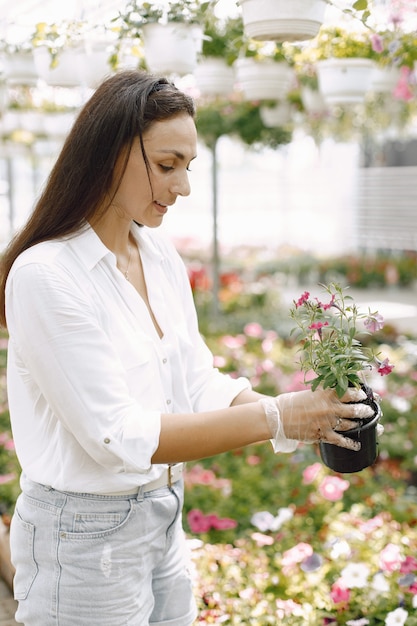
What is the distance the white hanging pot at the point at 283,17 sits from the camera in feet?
6.61

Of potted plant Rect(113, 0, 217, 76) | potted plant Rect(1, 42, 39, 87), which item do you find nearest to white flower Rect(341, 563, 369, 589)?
potted plant Rect(113, 0, 217, 76)

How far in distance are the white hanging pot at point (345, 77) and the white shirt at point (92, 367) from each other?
1.95m

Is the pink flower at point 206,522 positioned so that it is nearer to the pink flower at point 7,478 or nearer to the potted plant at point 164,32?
the pink flower at point 7,478

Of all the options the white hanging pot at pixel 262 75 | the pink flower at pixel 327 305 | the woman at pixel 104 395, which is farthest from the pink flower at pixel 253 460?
the pink flower at pixel 327 305

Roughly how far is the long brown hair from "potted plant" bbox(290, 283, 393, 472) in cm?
36

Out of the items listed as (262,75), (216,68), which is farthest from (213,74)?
(262,75)

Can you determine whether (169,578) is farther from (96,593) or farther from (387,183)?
(387,183)

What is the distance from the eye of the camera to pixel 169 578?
1.47 metres

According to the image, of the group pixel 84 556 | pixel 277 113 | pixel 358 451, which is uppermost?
pixel 358 451

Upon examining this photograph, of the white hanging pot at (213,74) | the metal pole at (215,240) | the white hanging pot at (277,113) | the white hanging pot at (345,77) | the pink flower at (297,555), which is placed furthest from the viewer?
Result: the metal pole at (215,240)

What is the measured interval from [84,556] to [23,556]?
118mm

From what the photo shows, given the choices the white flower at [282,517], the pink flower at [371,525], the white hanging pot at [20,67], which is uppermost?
the white hanging pot at [20,67]

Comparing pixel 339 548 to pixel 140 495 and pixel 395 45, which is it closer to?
pixel 140 495

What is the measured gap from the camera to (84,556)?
131 cm
